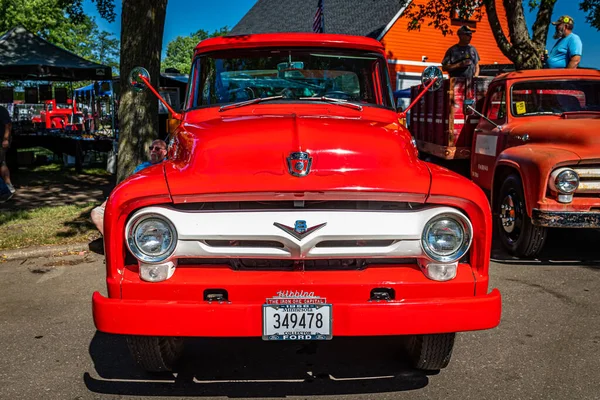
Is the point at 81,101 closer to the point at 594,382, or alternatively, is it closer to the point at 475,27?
the point at 475,27

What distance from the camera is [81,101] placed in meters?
33.1

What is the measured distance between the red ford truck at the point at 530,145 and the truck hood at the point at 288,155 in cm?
294

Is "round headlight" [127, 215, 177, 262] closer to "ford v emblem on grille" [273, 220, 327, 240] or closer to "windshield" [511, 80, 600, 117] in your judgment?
"ford v emblem on grille" [273, 220, 327, 240]

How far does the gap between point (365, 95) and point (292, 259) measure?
194 centimetres

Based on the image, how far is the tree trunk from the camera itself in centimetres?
798

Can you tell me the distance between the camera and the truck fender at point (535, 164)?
19.6ft

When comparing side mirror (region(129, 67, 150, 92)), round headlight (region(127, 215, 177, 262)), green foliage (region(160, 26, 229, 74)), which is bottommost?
round headlight (region(127, 215, 177, 262))

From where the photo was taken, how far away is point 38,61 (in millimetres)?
15055

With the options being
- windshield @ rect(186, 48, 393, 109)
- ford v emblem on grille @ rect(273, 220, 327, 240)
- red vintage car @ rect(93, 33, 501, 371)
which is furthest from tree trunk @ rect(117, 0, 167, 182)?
ford v emblem on grille @ rect(273, 220, 327, 240)

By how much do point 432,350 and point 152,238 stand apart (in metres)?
1.68

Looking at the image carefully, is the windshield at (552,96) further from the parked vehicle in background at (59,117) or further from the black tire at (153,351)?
the parked vehicle in background at (59,117)

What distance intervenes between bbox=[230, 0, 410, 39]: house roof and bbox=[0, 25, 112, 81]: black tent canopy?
12.4 meters

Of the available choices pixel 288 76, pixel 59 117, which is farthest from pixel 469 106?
pixel 59 117

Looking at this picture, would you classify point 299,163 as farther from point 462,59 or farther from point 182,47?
point 182,47
